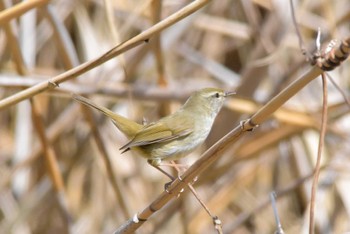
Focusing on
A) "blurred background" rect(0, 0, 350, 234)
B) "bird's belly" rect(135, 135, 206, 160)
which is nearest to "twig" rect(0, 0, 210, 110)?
"bird's belly" rect(135, 135, 206, 160)

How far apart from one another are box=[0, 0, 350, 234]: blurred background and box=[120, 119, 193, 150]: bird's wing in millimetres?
588

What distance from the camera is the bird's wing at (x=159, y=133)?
6.22 feet

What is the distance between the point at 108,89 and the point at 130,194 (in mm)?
872

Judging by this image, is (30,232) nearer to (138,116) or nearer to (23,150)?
(23,150)

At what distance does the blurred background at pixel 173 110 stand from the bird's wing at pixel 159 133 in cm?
59

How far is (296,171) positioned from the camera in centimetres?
321

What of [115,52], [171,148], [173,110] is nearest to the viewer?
[115,52]

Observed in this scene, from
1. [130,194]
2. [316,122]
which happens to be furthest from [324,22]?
[130,194]

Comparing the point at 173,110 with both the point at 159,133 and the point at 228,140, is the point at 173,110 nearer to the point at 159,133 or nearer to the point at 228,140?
the point at 159,133

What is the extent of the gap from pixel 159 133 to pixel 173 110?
1.42 meters

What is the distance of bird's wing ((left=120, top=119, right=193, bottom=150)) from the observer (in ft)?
6.22

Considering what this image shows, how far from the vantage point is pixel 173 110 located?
11.1 ft

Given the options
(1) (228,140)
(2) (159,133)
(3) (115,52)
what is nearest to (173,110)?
(2) (159,133)

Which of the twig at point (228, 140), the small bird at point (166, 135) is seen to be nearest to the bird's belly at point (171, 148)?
the small bird at point (166, 135)
